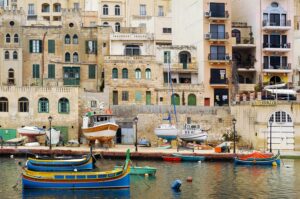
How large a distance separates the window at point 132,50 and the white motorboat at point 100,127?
15.6 m

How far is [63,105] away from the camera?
70062 mm

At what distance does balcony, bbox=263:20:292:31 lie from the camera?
78481mm

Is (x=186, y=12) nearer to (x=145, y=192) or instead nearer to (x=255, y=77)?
(x=255, y=77)

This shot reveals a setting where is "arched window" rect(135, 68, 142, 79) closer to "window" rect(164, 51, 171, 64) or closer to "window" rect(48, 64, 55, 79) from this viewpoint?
"window" rect(164, 51, 171, 64)

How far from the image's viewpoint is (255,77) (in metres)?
80.2

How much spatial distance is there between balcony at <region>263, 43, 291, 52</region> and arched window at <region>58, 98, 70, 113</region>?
80.1 feet

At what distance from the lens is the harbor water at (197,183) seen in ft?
135

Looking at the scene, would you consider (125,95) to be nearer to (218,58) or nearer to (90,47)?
(90,47)

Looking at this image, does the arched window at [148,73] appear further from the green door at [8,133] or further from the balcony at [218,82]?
the green door at [8,133]

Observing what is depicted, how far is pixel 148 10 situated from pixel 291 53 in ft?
93.9

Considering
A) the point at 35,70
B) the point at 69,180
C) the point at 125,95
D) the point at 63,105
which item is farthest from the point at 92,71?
the point at 69,180

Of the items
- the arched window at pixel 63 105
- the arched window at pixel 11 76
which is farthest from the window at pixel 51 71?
the arched window at pixel 63 105

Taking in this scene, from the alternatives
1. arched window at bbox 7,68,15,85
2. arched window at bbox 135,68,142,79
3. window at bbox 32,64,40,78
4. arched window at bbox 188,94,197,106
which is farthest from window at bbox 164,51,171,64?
arched window at bbox 7,68,15,85

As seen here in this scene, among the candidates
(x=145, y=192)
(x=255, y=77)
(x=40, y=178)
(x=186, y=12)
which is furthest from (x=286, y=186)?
(x=186, y=12)
